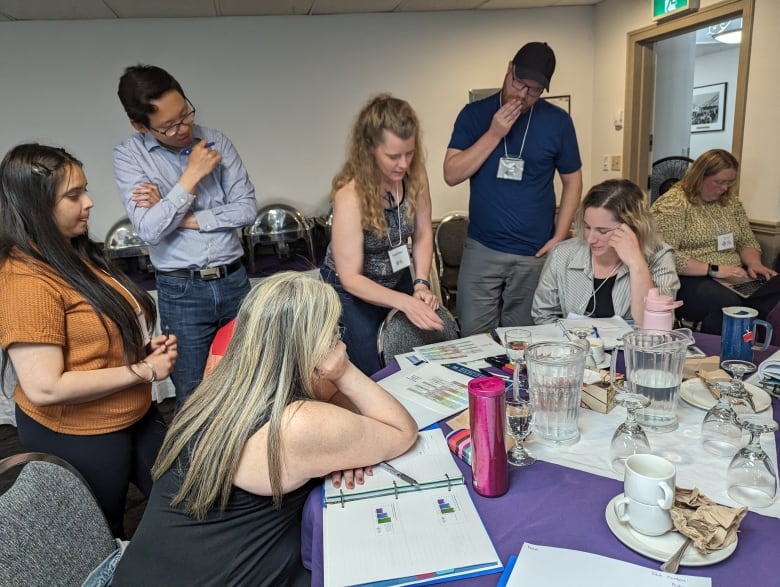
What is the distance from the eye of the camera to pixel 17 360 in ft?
4.28

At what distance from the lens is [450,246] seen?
13.4ft

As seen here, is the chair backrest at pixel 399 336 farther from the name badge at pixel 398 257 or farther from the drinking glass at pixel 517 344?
the drinking glass at pixel 517 344

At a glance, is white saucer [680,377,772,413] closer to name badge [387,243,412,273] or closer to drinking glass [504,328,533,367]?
drinking glass [504,328,533,367]

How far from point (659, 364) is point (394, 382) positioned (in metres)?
0.68

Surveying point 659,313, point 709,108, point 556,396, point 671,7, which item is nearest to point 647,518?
point 556,396

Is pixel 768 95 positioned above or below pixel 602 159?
above

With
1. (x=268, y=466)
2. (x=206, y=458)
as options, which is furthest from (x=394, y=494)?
(x=206, y=458)

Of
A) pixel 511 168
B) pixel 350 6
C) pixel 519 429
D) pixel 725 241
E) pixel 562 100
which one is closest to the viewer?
pixel 519 429

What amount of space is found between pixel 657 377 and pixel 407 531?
27.9 inches

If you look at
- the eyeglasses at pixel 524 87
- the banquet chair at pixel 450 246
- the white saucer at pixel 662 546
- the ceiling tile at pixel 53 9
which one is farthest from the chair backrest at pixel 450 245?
the white saucer at pixel 662 546

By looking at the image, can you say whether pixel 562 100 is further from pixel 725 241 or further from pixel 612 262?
pixel 612 262

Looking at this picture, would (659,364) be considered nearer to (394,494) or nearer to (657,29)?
(394,494)

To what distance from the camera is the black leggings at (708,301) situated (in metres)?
2.95

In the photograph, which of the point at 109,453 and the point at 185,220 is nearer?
the point at 109,453
